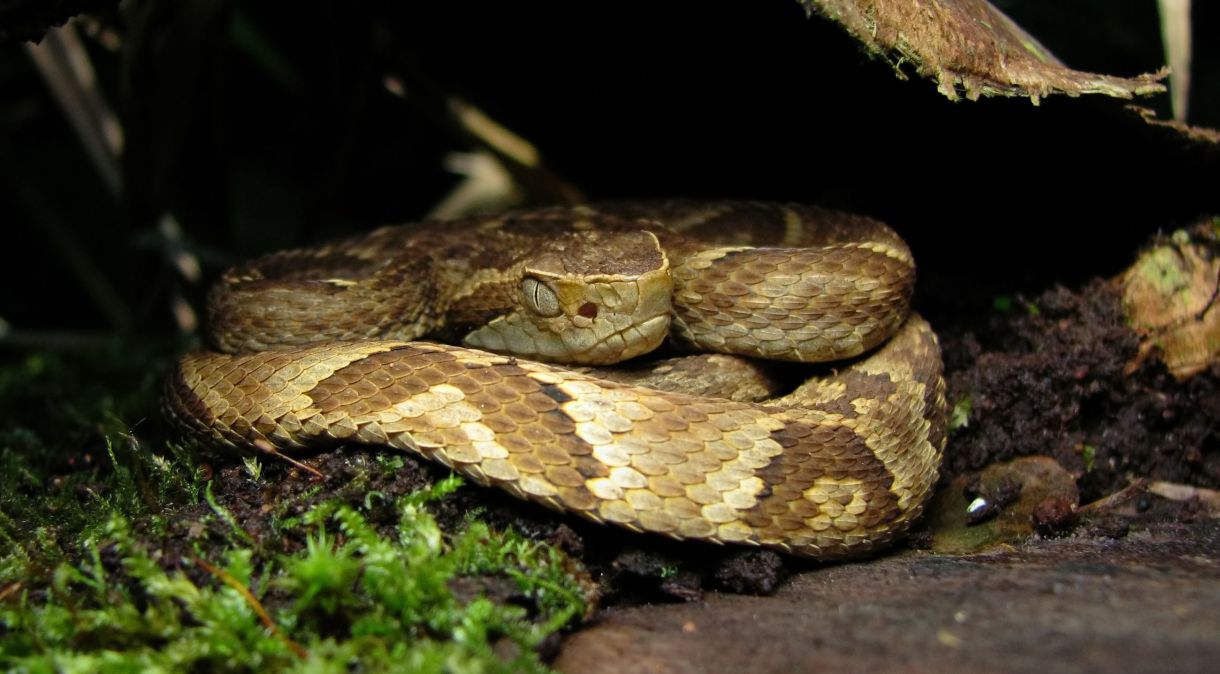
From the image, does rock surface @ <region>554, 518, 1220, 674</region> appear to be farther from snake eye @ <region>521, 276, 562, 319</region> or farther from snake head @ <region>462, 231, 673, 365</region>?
snake eye @ <region>521, 276, 562, 319</region>

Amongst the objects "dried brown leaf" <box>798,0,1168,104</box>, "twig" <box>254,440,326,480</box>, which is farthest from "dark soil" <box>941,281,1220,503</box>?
"twig" <box>254,440,326,480</box>

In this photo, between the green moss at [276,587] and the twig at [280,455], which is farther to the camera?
the twig at [280,455]

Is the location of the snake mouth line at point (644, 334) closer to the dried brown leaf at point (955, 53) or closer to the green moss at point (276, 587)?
the green moss at point (276, 587)

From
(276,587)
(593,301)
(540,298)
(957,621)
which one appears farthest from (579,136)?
(957,621)

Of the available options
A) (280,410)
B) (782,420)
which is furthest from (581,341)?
(280,410)

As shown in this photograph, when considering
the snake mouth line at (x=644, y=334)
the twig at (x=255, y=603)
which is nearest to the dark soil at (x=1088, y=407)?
the snake mouth line at (x=644, y=334)

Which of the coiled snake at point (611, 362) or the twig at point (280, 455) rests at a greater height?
the coiled snake at point (611, 362)

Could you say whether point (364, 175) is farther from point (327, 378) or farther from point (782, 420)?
point (782, 420)
